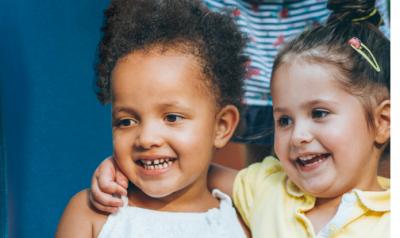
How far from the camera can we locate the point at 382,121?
1.22 meters

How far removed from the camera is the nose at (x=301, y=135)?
1.22 metres

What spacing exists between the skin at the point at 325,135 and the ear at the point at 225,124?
0.12 m

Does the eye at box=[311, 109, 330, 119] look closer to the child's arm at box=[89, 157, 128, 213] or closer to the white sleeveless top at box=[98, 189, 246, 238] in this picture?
the white sleeveless top at box=[98, 189, 246, 238]

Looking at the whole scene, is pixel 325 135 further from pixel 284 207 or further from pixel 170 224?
pixel 170 224

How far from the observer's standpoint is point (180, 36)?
4.30 feet

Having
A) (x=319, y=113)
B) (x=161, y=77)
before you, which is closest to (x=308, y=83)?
(x=319, y=113)

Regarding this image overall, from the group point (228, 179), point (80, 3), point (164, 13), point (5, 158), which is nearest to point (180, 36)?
point (164, 13)

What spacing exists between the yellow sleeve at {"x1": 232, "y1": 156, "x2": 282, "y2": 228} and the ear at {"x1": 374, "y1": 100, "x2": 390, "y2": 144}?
0.22m

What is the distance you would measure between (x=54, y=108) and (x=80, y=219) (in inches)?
9.2

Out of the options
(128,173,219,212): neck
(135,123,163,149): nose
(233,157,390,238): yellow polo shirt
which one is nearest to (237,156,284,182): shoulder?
(233,157,390,238): yellow polo shirt

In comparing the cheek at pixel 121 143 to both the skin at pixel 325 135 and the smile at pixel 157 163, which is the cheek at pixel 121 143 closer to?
the smile at pixel 157 163

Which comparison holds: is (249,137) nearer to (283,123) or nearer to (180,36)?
(283,123)

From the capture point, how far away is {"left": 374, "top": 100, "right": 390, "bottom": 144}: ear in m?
1.22
